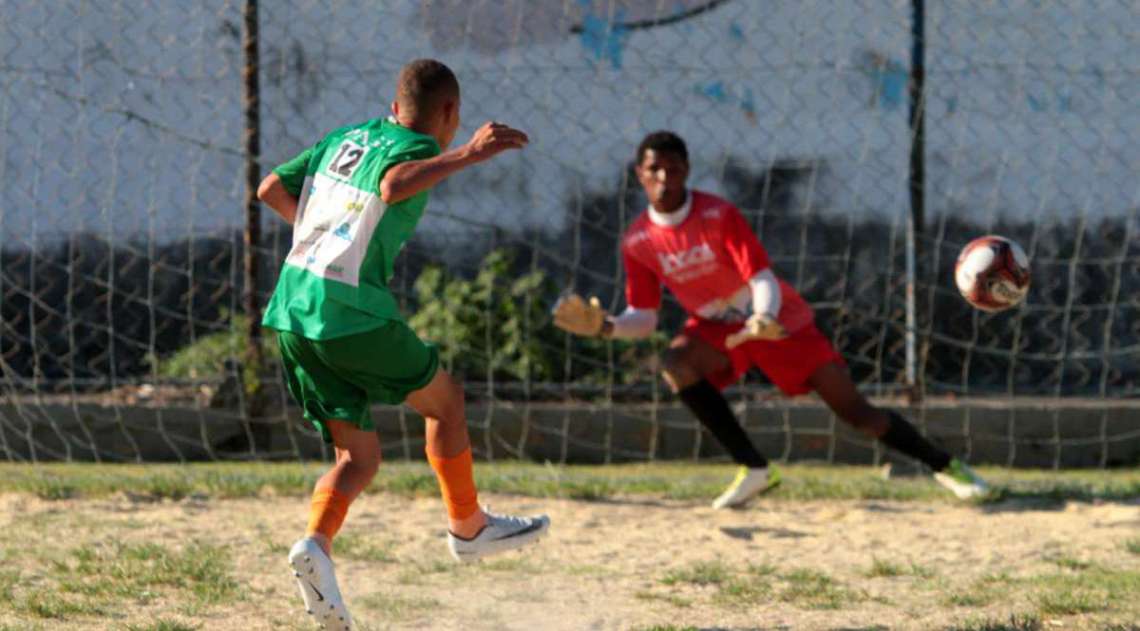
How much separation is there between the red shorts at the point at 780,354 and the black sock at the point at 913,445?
33 centimetres

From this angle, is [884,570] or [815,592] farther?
[884,570]

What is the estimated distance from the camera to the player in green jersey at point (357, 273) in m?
4.10

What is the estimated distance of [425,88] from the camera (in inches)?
169

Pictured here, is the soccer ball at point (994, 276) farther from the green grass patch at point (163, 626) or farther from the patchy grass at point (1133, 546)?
the green grass patch at point (163, 626)

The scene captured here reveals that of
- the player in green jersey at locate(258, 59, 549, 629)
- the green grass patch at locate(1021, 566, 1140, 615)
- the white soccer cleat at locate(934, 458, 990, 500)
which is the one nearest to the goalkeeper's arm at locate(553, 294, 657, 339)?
the white soccer cleat at locate(934, 458, 990, 500)

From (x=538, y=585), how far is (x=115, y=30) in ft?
11.9

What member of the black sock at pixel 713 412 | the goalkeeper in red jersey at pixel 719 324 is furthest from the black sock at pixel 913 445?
the black sock at pixel 713 412

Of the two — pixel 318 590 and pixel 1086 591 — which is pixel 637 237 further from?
pixel 318 590

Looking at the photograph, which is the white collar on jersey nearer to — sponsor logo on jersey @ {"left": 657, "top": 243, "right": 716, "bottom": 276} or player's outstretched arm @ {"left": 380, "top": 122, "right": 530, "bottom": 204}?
sponsor logo on jersey @ {"left": 657, "top": 243, "right": 716, "bottom": 276}

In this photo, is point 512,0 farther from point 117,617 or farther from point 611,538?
point 117,617

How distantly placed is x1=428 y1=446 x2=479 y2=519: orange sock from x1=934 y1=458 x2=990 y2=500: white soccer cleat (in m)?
2.50

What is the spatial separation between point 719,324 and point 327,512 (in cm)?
272

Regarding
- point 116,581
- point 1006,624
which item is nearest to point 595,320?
point 116,581

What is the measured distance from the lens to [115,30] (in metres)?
7.18
